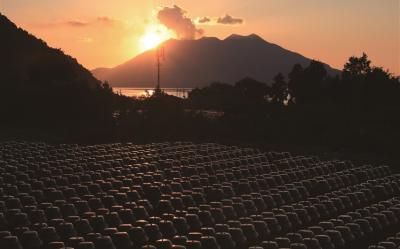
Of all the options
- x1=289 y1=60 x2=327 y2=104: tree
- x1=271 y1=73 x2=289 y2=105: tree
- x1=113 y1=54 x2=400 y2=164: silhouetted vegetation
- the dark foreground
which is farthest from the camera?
x1=271 y1=73 x2=289 y2=105: tree

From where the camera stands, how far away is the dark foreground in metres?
41.4

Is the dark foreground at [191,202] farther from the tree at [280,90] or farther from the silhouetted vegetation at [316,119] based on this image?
the tree at [280,90]

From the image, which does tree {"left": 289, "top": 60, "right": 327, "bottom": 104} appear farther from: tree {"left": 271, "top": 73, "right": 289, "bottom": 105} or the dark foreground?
the dark foreground

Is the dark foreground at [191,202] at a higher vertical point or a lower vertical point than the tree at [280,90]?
lower

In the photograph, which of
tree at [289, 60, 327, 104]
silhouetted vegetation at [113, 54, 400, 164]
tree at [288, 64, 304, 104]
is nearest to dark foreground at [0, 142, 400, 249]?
silhouetted vegetation at [113, 54, 400, 164]

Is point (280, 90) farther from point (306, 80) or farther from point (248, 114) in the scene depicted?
point (248, 114)

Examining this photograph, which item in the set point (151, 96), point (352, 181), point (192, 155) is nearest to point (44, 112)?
point (151, 96)

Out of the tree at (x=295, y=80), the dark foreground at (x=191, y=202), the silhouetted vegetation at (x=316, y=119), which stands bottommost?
the dark foreground at (x=191, y=202)

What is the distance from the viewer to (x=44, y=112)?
403 feet

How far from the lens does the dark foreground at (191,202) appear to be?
41.4m

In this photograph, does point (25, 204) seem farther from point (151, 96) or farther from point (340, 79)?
point (340, 79)

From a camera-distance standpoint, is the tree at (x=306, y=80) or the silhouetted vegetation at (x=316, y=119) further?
the tree at (x=306, y=80)

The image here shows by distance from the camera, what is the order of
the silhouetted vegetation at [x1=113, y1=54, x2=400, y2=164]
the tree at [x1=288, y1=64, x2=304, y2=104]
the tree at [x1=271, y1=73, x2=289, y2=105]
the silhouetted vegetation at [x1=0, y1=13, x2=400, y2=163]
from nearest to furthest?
the silhouetted vegetation at [x1=113, y1=54, x2=400, y2=164] → the silhouetted vegetation at [x1=0, y1=13, x2=400, y2=163] → the tree at [x1=288, y1=64, x2=304, y2=104] → the tree at [x1=271, y1=73, x2=289, y2=105]

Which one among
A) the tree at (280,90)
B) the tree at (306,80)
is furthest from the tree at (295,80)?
the tree at (280,90)
